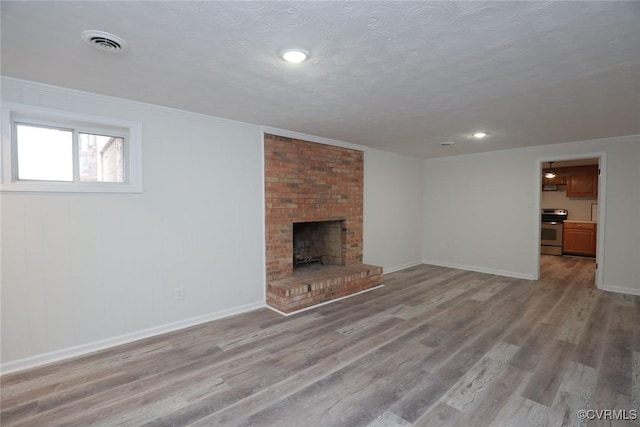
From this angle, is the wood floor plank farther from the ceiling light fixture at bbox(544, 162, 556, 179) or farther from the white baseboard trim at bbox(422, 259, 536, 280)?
the ceiling light fixture at bbox(544, 162, 556, 179)

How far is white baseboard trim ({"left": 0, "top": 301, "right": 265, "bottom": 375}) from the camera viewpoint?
242cm

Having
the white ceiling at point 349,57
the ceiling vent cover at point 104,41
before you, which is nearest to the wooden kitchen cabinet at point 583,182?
the white ceiling at point 349,57

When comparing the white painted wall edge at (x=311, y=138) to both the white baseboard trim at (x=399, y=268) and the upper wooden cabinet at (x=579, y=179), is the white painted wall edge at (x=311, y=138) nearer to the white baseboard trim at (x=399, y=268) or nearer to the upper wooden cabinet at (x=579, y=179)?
the white baseboard trim at (x=399, y=268)

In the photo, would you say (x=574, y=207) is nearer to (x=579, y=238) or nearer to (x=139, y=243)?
(x=579, y=238)

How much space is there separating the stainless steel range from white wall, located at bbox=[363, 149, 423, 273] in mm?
3818

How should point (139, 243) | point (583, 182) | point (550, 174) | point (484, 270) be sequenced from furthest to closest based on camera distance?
point (550, 174) → point (583, 182) → point (484, 270) → point (139, 243)

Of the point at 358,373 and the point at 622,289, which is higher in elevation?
the point at 622,289

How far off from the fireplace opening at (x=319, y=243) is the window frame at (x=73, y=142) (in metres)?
2.56

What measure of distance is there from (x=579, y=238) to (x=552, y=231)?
0.57 metres

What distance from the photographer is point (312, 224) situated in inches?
210

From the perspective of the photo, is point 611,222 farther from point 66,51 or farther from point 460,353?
point 66,51

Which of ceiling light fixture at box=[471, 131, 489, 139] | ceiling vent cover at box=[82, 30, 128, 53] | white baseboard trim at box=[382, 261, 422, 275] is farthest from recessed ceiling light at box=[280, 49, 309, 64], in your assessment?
white baseboard trim at box=[382, 261, 422, 275]

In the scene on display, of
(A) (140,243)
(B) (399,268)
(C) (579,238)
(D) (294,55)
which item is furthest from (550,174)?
(A) (140,243)

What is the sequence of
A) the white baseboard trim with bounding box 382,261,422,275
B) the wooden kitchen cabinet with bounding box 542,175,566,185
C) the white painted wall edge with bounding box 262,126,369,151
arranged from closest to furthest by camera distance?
the white painted wall edge with bounding box 262,126,369,151 < the white baseboard trim with bounding box 382,261,422,275 < the wooden kitchen cabinet with bounding box 542,175,566,185
